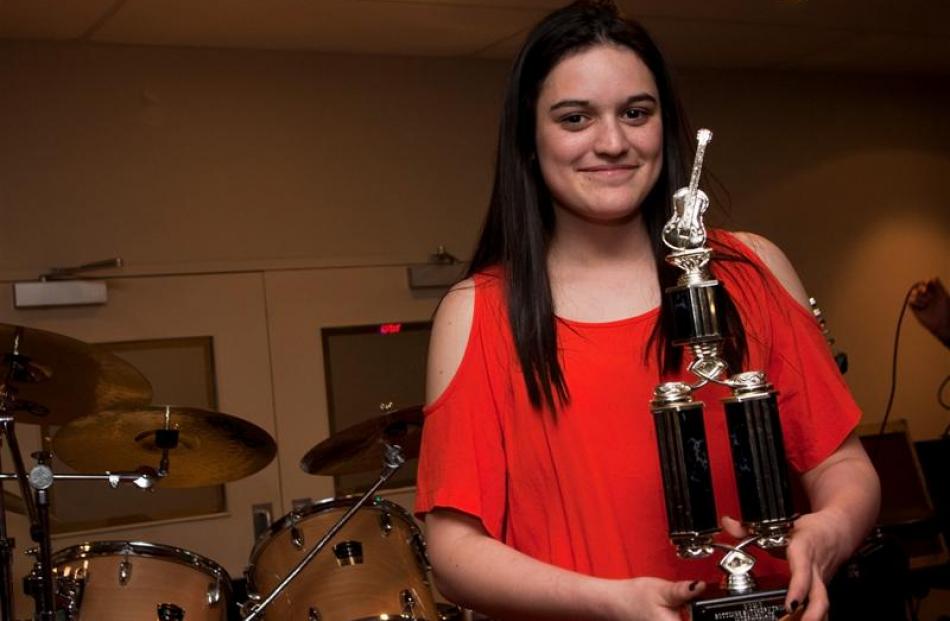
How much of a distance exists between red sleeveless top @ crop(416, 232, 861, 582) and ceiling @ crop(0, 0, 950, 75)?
11.5 ft

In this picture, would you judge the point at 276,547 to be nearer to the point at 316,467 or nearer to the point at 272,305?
the point at 316,467

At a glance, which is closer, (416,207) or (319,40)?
(319,40)

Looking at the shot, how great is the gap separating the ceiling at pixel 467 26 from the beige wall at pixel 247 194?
5.3 inches

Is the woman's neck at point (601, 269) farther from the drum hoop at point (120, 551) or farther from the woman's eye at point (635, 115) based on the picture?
the drum hoop at point (120, 551)

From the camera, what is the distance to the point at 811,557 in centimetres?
134

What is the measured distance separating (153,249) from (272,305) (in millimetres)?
531

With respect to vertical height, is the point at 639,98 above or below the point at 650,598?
above

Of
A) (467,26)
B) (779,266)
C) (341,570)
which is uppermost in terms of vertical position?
(467,26)

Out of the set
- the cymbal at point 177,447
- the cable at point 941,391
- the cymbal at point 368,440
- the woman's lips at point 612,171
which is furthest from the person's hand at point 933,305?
the cable at point 941,391

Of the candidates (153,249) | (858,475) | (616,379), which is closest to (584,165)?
(616,379)

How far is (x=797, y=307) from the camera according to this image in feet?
5.34

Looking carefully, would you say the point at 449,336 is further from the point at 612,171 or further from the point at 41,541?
the point at 41,541

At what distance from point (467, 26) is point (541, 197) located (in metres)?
3.88

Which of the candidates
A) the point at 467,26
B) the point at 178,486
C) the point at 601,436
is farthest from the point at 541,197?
the point at 467,26
